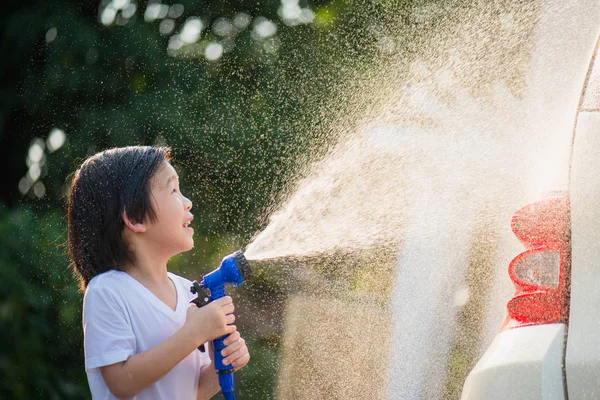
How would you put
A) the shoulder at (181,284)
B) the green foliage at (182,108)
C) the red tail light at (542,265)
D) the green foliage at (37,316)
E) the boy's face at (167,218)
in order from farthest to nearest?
the green foliage at (182,108) → the green foliage at (37,316) → the shoulder at (181,284) → the boy's face at (167,218) → the red tail light at (542,265)

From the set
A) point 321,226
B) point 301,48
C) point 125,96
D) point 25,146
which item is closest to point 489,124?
point 321,226

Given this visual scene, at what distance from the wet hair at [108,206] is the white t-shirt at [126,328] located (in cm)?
10

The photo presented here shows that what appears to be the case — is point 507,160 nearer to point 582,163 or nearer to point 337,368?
point 337,368

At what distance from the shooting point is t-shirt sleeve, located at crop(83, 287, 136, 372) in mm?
2314

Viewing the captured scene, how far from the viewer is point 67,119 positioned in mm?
6441

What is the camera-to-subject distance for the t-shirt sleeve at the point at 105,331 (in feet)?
7.59

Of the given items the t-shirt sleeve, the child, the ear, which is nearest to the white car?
the child

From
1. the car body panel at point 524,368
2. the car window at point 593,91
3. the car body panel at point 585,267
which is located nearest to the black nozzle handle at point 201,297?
the car body panel at point 524,368

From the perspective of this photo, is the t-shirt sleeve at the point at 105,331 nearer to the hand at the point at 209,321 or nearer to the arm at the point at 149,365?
the arm at the point at 149,365

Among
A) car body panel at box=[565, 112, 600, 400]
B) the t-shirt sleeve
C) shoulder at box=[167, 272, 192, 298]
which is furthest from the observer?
shoulder at box=[167, 272, 192, 298]

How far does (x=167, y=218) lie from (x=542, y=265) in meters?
1.14

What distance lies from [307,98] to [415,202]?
1.86 m

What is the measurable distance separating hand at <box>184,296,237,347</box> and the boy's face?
0.24m

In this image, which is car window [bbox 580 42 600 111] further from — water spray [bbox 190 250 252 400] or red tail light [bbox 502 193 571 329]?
water spray [bbox 190 250 252 400]
